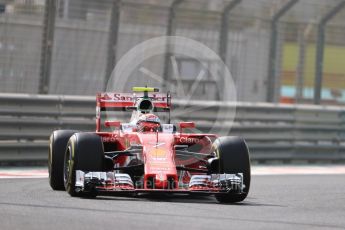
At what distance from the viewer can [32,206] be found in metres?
9.64

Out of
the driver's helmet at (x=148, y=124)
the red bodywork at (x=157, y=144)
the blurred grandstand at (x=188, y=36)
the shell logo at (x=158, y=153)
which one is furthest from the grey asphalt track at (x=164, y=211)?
the blurred grandstand at (x=188, y=36)

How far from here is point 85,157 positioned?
427 inches

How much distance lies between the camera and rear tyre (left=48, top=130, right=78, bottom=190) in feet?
39.2

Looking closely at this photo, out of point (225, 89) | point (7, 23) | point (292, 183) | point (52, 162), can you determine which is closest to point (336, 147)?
point (225, 89)

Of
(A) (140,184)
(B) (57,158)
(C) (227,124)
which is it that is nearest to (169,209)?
(A) (140,184)

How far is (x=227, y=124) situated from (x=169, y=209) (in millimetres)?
7930

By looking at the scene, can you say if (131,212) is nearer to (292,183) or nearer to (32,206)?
(32,206)

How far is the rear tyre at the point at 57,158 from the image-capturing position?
39.2 ft

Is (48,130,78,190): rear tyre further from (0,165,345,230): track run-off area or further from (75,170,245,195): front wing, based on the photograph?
(75,170,245,195): front wing

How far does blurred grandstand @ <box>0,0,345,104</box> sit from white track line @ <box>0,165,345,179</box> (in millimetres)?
1377

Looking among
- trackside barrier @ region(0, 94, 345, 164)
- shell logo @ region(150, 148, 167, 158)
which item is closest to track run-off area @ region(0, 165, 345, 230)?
shell logo @ region(150, 148, 167, 158)

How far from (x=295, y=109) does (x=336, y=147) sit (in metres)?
1.15

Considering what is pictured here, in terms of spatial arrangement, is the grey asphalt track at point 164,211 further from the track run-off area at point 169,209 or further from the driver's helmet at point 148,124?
the driver's helmet at point 148,124

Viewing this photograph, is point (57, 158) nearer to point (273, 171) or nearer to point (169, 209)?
point (169, 209)
